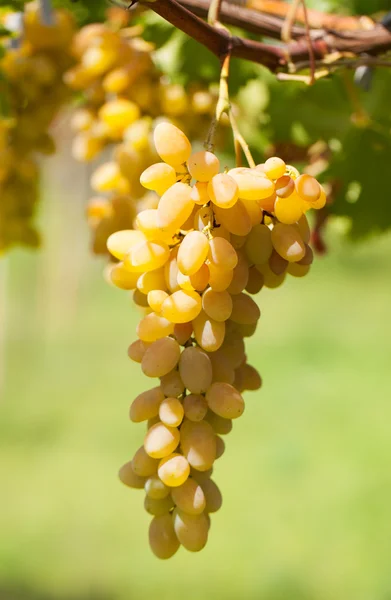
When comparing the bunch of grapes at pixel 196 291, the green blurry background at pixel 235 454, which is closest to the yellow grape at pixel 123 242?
the bunch of grapes at pixel 196 291

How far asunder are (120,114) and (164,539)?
442 mm

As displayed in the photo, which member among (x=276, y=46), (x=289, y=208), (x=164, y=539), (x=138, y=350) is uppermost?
(x=276, y=46)

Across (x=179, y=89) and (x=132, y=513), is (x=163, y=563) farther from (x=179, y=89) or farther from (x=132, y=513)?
(x=179, y=89)

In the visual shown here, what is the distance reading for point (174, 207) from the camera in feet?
1.41

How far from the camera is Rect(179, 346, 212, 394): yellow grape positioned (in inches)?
17.8

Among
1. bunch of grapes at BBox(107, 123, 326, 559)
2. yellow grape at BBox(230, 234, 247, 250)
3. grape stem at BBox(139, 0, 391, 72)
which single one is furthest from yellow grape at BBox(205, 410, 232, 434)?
grape stem at BBox(139, 0, 391, 72)

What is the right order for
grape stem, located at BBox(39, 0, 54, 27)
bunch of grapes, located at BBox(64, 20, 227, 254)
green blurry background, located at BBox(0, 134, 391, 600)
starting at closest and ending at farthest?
1. grape stem, located at BBox(39, 0, 54, 27)
2. bunch of grapes, located at BBox(64, 20, 227, 254)
3. green blurry background, located at BBox(0, 134, 391, 600)

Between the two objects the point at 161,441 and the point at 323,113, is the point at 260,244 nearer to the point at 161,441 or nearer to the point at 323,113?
the point at 161,441

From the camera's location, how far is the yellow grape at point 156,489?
464 mm

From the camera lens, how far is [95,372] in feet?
15.8

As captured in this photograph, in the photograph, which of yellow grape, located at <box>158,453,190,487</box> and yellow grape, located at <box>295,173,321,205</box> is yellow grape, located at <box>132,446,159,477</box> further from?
yellow grape, located at <box>295,173,321,205</box>

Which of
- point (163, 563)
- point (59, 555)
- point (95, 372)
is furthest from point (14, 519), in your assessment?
point (95, 372)

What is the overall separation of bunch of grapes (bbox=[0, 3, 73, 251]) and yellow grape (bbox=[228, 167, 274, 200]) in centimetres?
42

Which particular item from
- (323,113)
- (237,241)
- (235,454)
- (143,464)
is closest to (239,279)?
(237,241)
